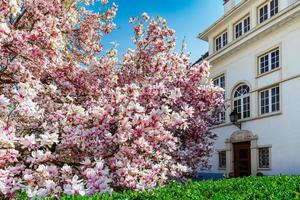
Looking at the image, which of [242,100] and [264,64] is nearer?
[264,64]

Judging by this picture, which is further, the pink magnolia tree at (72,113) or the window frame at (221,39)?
the window frame at (221,39)

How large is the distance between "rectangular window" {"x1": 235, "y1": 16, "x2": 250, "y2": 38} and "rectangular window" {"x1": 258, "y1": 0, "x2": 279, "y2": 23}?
55.4 inches

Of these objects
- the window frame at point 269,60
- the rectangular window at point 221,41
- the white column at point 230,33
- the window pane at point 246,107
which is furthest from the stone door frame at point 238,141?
the rectangular window at point 221,41

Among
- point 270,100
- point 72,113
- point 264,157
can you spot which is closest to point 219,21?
point 270,100

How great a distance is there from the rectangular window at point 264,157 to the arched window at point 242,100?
248 cm

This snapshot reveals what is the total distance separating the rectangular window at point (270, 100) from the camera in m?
20.1

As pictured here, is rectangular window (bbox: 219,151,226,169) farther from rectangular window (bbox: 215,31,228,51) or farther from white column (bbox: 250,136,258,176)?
rectangular window (bbox: 215,31,228,51)

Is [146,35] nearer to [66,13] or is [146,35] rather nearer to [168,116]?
[66,13]

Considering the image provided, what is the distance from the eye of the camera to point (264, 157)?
68.7 feet

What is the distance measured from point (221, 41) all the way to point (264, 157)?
9.45 m

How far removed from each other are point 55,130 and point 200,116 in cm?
701

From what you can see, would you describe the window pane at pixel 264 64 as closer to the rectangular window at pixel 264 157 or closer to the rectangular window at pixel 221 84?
the rectangular window at pixel 221 84

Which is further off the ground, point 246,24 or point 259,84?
point 246,24

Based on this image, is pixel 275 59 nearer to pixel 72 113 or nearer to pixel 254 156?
pixel 254 156
